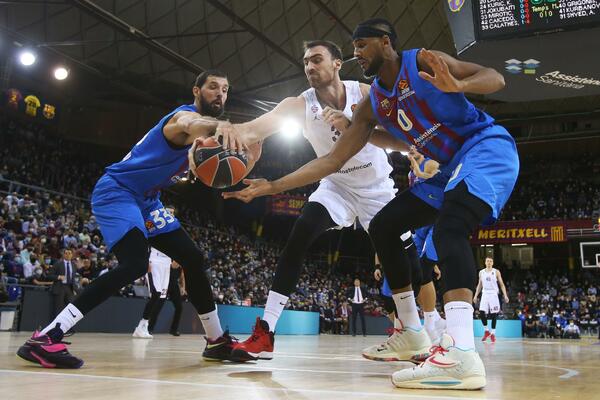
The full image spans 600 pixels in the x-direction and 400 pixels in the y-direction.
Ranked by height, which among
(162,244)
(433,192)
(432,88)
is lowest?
(162,244)

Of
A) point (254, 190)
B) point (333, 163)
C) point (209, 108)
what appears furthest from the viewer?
point (209, 108)

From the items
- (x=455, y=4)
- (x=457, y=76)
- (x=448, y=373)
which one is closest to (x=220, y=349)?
(x=448, y=373)

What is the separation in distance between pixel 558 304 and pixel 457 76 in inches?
1008

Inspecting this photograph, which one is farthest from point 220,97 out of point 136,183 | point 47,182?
point 47,182

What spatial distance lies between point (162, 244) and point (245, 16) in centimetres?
1843

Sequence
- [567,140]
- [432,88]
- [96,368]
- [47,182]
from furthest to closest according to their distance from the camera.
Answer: [567,140] → [47,182] → [96,368] → [432,88]

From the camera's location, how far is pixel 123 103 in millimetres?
24703

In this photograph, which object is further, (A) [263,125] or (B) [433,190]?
(A) [263,125]

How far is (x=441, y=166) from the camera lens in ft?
10.7

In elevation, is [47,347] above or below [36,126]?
below

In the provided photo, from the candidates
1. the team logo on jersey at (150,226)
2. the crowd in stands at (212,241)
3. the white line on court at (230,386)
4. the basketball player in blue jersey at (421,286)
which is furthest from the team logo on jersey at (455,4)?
the crowd in stands at (212,241)

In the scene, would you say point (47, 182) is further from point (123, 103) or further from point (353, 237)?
point (353, 237)

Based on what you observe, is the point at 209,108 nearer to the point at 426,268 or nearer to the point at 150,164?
the point at 150,164

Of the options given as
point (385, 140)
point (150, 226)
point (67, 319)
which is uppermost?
point (385, 140)
